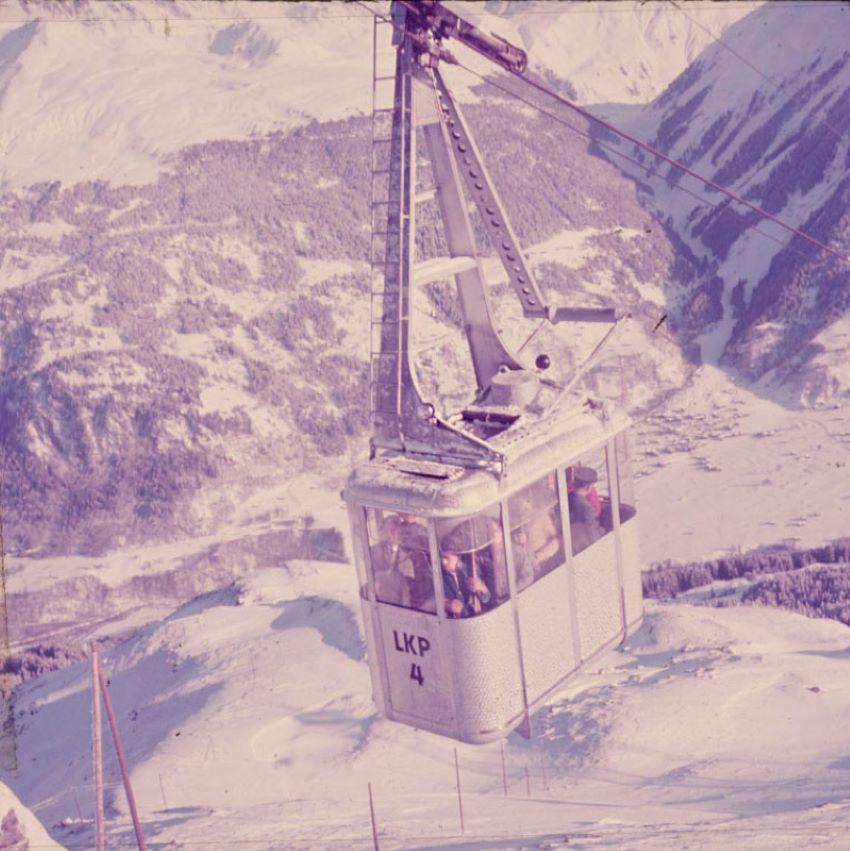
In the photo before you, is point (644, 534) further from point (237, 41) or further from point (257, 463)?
point (237, 41)

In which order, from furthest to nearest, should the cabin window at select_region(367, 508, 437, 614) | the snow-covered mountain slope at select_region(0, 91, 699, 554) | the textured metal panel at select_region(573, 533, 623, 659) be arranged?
the snow-covered mountain slope at select_region(0, 91, 699, 554), the textured metal panel at select_region(573, 533, 623, 659), the cabin window at select_region(367, 508, 437, 614)

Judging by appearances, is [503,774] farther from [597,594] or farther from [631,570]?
[597,594]

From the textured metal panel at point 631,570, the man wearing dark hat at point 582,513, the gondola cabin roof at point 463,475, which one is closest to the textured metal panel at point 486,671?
the gondola cabin roof at point 463,475

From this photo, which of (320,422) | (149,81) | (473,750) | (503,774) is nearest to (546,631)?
(503,774)

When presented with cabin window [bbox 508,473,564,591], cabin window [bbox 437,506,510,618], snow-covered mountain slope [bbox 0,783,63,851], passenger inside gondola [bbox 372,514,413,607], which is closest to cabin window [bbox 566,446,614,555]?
cabin window [bbox 508,473,564,591]

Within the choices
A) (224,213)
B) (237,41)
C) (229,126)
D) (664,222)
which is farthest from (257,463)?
(237,41)

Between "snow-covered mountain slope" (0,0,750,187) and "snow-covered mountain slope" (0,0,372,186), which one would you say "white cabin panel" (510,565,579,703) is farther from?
"snow-covered mountain slope" (0,0,372,186)

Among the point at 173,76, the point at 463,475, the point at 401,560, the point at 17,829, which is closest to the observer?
the point at 463,475

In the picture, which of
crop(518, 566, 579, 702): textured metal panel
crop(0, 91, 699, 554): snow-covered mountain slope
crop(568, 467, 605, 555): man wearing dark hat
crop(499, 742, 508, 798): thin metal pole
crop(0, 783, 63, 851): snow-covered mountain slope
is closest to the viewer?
crop(518, 566, 579, 702): textured metal panel
